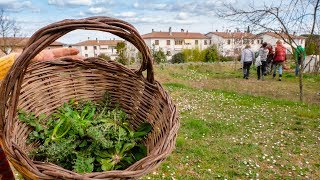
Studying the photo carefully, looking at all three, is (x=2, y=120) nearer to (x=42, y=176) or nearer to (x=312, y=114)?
(x=42, y=176)

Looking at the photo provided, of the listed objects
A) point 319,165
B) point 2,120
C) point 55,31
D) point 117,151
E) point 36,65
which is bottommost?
point 319,165

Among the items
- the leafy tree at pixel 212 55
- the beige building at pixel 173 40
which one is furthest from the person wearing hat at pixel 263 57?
the beige building at pixel 173 40

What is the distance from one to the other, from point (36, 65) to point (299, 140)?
5.26 metres

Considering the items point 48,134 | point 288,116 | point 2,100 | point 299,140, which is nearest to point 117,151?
point 48,134

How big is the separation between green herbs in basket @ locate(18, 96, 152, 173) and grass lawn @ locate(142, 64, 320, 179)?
2297 mm

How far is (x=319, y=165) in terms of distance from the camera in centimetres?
455

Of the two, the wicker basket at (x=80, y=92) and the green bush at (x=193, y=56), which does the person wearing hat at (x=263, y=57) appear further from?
the green bush at (x=193, y=56)

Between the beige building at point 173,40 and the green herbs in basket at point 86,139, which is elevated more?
the beige building at point 173,40

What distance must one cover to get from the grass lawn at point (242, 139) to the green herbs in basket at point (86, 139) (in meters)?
2.30

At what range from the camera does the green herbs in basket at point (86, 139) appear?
1555 millimetres

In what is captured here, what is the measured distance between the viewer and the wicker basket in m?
1.18

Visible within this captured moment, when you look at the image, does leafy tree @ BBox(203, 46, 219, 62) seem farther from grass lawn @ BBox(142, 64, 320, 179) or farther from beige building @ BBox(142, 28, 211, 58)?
beige building @ BBox(142, 28, 211, 58)

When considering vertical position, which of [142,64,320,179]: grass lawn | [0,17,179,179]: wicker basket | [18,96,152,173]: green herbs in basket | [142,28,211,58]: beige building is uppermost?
[142,28,211,58]: beige building

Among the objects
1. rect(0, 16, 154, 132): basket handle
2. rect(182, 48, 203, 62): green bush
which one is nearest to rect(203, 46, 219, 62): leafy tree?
rect(182, 48, 203, 62): green bush
